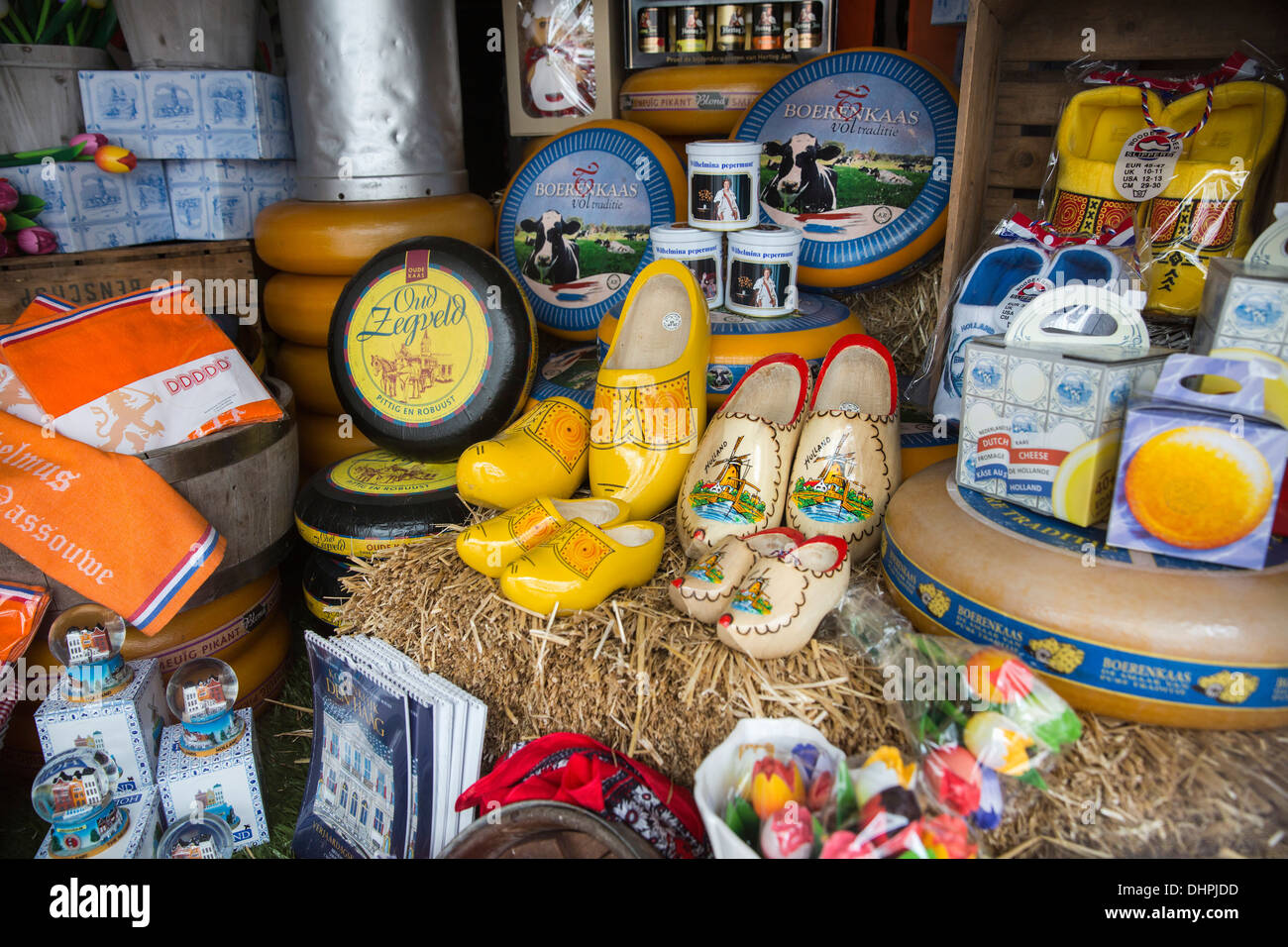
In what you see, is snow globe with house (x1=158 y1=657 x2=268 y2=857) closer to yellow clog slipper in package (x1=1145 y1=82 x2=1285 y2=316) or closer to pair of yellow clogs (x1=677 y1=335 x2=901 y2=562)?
pair of yellow clogs (x1=677 y1=335 x2=901 y2=562)

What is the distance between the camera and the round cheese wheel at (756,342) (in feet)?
6.54

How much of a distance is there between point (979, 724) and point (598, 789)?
527 millimetres

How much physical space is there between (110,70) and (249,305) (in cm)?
72

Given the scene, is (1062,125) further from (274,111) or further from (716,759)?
(274,111)

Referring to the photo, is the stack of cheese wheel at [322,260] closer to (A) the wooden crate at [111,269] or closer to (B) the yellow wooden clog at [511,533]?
(A) the wooden crate at [111,269]

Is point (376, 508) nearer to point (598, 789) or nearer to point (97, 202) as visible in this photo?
point (598, 789)

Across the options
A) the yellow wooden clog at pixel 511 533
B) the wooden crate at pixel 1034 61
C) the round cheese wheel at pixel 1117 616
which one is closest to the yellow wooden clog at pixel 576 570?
the yellow wooden clog at pixel 511 533

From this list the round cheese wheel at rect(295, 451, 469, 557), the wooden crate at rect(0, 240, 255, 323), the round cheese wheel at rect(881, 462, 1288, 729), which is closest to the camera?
the round cheese wheel at rect(881, 462, 1288, 729)

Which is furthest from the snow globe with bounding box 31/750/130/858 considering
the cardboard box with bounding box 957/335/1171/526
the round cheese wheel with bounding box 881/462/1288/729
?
the cardboard box with bounding box 957/335/1171/526

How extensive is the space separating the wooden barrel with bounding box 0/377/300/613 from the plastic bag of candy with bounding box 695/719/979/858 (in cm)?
126

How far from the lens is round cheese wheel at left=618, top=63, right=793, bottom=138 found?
2523mm

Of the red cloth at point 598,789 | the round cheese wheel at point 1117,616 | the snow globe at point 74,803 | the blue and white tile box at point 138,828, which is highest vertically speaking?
the round cheese wheel at point 1117,616

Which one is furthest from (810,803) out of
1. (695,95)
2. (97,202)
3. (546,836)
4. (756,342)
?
(97,202)

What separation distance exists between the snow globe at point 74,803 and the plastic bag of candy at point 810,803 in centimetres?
109
